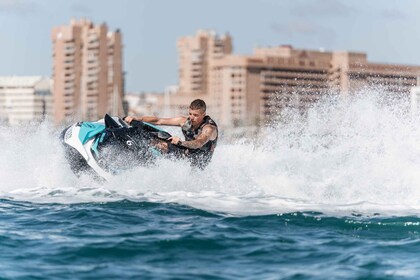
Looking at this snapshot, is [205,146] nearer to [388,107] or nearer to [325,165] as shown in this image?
[325,165]

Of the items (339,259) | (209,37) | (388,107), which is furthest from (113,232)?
(209,37)

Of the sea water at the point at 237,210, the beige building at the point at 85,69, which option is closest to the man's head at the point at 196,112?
the sea water at the point at 237,210

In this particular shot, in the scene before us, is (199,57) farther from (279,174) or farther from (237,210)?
(237,210)

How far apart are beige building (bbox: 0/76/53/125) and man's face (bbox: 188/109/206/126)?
15588 cm

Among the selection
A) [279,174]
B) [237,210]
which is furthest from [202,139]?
[237,210]

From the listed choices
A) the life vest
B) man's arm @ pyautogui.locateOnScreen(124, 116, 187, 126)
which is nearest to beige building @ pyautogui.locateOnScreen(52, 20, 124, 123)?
man's arm @ pyautogui.locateOnScreen(124, 116, 187, 126)

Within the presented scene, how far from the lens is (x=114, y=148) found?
14.8 meters

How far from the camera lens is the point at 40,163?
52.8ft

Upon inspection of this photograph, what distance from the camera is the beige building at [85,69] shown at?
15575 cm

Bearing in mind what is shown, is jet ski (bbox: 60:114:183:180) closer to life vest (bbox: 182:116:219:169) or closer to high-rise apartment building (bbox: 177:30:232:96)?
life vest (bbox: 182:116:219:169)

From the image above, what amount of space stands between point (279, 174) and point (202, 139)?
1.50 meters

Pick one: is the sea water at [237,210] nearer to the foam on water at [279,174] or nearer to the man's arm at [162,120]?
the foam on water at [279,174]

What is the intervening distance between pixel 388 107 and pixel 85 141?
17.4ft

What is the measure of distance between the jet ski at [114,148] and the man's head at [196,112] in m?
0.41
